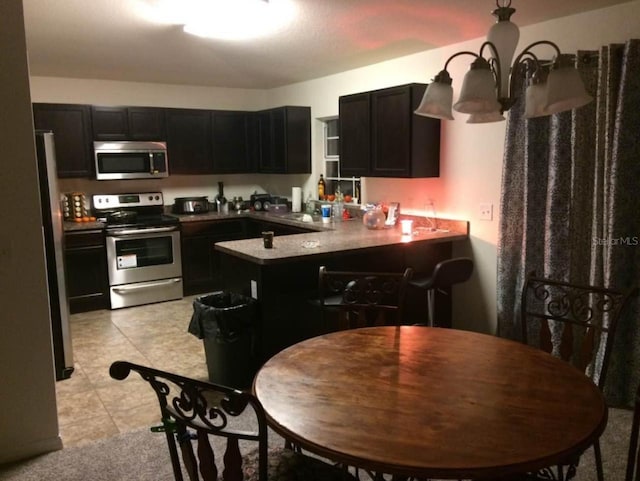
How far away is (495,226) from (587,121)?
3.23 feet

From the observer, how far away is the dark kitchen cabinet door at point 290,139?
5.59 meters

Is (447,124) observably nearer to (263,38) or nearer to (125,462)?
(263,38)

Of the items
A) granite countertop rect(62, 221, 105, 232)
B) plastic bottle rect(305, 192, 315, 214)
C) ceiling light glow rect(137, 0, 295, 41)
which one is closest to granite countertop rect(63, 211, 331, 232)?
granite countertop rect(62, 221, 105, 232)

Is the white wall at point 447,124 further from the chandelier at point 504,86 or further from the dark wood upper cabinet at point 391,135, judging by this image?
the chandelier at point 504,86

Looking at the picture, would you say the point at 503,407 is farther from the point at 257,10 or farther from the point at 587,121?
the point at 257,10

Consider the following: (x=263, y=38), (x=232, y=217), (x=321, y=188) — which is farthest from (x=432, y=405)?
(x=232, y=217)

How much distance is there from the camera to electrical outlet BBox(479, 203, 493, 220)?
12.3 ft

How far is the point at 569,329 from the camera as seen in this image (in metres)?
2.10

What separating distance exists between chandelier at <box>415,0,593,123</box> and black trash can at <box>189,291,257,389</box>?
1.76 metres

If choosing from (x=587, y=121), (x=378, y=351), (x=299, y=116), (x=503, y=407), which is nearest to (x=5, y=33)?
(x=378, y=351)

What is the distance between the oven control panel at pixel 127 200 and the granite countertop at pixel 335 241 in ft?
7.52

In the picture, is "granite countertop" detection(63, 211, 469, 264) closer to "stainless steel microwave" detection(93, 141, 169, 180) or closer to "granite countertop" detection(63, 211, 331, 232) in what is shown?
"granite countertop" detection(63, 211, 331, 232)

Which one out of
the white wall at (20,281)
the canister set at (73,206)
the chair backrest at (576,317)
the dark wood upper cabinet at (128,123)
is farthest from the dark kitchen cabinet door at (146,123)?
the chair backrest at (576,317)

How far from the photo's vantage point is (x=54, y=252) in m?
3.43
